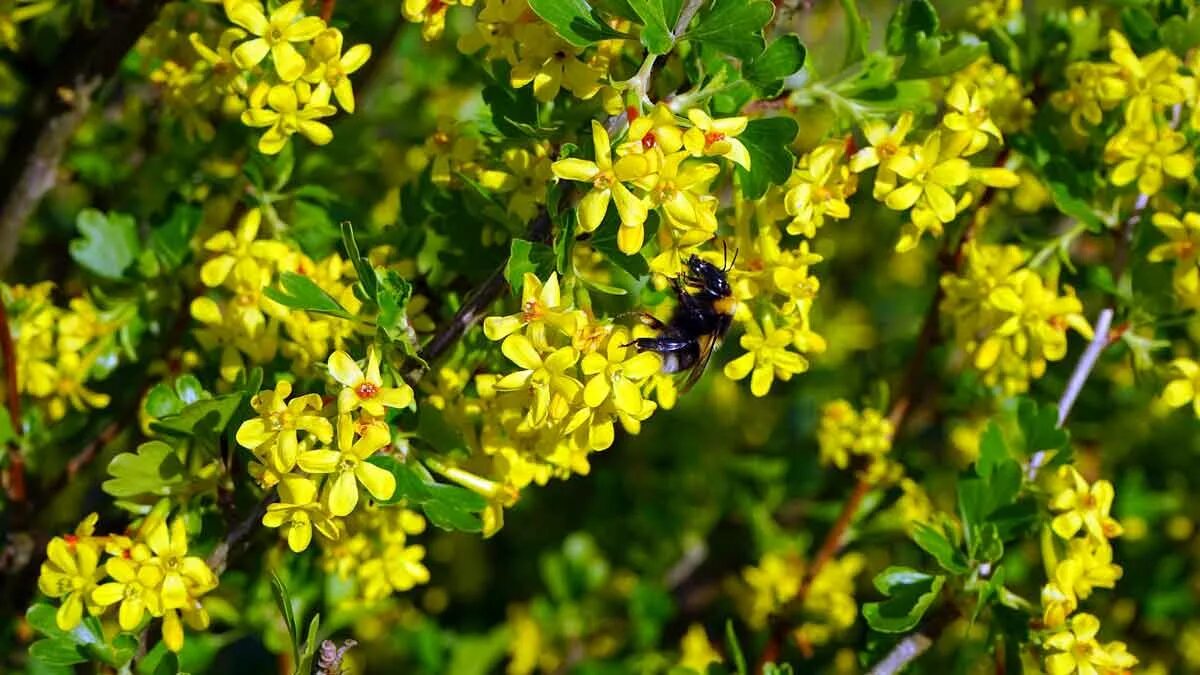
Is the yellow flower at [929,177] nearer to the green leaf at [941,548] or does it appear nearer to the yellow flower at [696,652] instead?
the green leaf at [941,548]

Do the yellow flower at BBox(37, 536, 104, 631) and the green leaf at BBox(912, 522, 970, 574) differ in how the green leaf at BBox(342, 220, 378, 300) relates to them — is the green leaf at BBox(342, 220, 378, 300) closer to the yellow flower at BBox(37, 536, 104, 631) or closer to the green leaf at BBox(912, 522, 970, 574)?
the yellow flower at BBox(37, 536, 104, 631)

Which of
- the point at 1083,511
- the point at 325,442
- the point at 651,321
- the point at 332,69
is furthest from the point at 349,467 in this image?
the point at 1083,511

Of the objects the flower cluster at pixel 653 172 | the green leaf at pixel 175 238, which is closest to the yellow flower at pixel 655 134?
the flower cluster at pixel 653 172

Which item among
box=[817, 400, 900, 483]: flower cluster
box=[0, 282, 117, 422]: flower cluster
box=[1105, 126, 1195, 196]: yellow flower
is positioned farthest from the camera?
box=[817, 400, 900, 483]: flower cluster

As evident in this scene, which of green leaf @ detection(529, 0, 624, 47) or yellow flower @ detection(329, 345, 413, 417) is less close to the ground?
green leaf @ detection(529, 0, 624, 47)

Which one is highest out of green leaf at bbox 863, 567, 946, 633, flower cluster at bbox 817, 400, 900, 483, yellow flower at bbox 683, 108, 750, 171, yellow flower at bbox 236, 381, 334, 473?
yellow flower at bbox 683, 108, 750, 171

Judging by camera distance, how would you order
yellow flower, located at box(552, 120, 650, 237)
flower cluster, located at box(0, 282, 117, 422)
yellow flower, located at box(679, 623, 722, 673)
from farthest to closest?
yellow flower, located at box(679, 623, 722, 673)
flower cluster, located at box(0, 282, 117, 422)
yellow flower, located at box(552, 120, 650, 237)

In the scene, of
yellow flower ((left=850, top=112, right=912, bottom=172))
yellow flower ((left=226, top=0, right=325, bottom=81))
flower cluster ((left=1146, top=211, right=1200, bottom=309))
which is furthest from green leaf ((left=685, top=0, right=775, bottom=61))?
flower cluster ((left=1146, top=211, right=1200, bottom=309))
